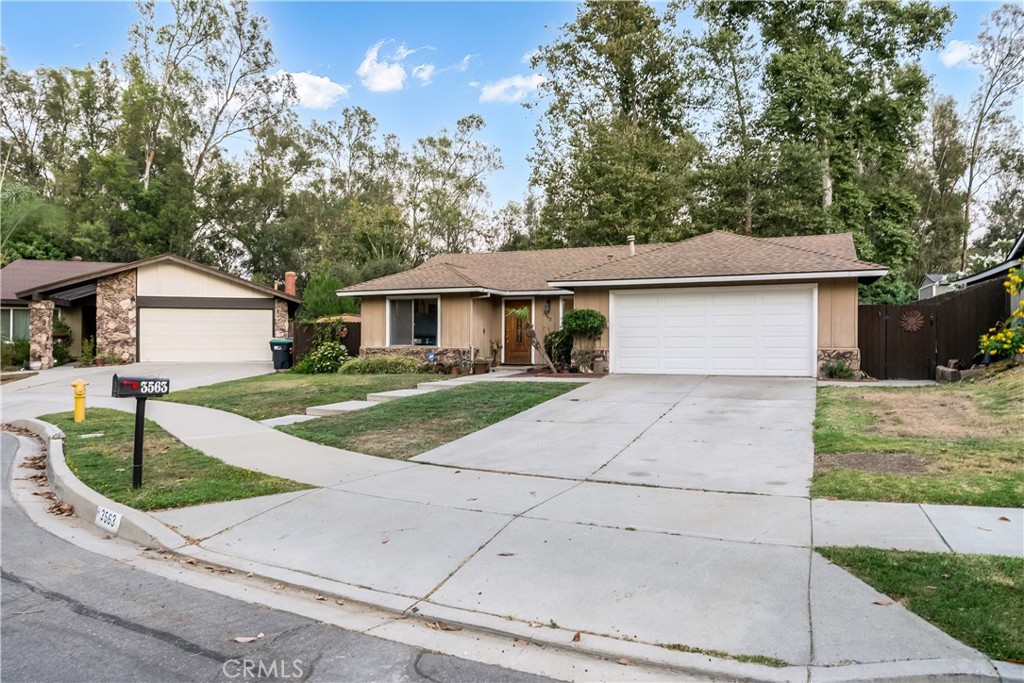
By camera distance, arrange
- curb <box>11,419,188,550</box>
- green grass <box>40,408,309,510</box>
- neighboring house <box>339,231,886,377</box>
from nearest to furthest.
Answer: curb <box>11,419,188,550</box>
green grass <box>40,408,309,510</box>
neighboring house <box>339,231,886,377</box>

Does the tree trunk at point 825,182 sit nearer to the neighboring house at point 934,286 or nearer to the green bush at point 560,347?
the neighboring house at point 934,286

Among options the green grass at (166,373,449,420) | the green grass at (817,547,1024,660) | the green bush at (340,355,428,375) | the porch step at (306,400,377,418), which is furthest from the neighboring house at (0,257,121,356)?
the green grass at (817,547,1024,660)

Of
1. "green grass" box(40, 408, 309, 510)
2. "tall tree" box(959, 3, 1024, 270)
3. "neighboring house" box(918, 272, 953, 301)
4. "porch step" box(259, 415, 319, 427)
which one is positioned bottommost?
"green grass" box(40, 408, 309, 510)

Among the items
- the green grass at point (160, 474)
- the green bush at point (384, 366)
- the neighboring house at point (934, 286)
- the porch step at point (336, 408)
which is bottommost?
the green grass at point (160, 474)

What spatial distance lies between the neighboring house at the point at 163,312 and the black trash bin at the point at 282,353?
5178mm

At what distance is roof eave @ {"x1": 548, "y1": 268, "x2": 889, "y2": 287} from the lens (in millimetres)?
13672

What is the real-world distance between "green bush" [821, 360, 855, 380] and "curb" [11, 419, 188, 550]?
13.6m

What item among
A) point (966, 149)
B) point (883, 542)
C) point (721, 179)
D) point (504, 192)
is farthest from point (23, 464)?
point (966, 149)

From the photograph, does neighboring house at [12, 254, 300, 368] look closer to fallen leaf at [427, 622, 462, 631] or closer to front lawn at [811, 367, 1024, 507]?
front lawn at [811, 367, 1024, 507]

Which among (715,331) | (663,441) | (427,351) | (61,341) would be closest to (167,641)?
(663,441)

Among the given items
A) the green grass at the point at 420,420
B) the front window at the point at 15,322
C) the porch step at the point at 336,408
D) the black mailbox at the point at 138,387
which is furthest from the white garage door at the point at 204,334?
the black mailbox at the point at 138,387

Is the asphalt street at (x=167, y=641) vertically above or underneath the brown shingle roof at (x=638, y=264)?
underneath

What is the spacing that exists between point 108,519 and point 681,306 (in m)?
13.0

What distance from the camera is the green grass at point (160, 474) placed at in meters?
5.94
